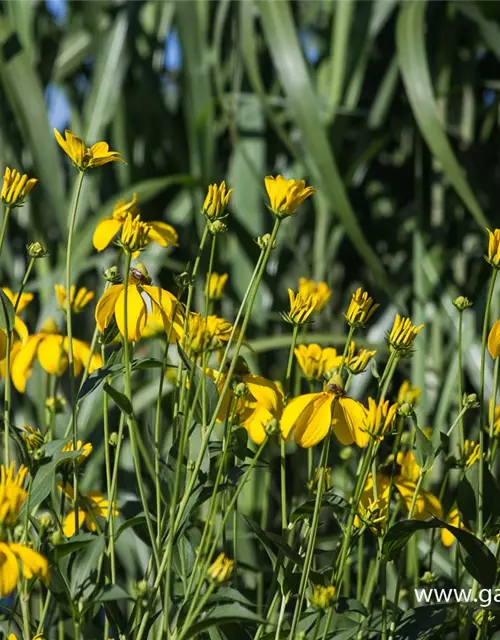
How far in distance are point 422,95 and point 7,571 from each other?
2.93ft

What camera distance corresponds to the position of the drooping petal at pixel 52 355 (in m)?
0.62

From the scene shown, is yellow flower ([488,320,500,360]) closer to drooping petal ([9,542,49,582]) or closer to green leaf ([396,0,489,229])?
drooping petal ([9,542,49,582])

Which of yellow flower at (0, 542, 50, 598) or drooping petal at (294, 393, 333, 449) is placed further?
drooping petal at (294, 393, 333, 449)

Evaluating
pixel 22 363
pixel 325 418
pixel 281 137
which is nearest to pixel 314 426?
pixel 325 418

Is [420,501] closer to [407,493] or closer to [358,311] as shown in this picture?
[407,493]

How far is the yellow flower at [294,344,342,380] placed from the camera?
0.57m

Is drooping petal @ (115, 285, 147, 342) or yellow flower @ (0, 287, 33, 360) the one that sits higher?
drooping petal @ (115, 285, 147, 342)

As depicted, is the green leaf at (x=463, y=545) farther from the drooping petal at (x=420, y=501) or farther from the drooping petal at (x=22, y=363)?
the drooping petal at (x=22, y=363)

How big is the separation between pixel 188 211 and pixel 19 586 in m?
1.09

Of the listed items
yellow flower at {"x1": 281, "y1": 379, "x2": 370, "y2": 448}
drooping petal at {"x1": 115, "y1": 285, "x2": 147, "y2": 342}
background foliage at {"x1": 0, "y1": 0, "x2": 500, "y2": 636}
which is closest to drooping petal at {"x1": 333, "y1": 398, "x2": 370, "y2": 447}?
yellow flower at {"x1": 281, "y1": 379, "x2": 370, "y2": 448}

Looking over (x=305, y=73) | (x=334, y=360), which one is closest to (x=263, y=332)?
(x=305, y=73)

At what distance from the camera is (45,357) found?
629 mm

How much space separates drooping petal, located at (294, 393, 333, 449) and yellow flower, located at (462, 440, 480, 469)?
9 centimetres

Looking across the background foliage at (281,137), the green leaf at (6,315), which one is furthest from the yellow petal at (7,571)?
the background foliage at (281,137)
